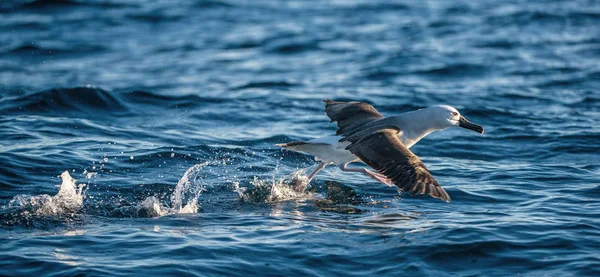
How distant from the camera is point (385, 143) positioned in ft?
32.6

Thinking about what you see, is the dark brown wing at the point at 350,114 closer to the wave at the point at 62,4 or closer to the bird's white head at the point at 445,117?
the bird's white head at the point at 445,117

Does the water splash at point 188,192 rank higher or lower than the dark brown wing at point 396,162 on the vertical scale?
lower

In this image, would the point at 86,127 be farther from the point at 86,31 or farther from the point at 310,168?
the point at 86,31

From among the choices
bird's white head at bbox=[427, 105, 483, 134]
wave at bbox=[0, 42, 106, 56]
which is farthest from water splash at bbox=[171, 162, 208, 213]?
wave at bbox=[0, 42, 106, 56]

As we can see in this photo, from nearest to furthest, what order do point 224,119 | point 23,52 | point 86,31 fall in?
point 224,119, point 23,52, point 86,31

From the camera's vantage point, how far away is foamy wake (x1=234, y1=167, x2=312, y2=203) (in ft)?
35.4

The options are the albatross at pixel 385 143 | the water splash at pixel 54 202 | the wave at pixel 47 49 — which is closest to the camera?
the albatross at pixel 385 143

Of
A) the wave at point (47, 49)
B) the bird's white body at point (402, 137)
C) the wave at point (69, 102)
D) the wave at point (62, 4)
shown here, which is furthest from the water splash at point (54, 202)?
the wave at point (62, 4)

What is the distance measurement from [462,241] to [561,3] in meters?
23.1

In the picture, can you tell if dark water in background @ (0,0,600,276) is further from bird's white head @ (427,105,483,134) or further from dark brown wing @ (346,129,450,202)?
bird's white head @ (427,105,483,134)

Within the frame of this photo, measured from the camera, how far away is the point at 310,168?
1245 cm

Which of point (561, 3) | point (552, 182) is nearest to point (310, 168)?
point (552, 182)

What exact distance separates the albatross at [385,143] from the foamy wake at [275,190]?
0.29ft

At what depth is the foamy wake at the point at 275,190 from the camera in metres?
10.8
